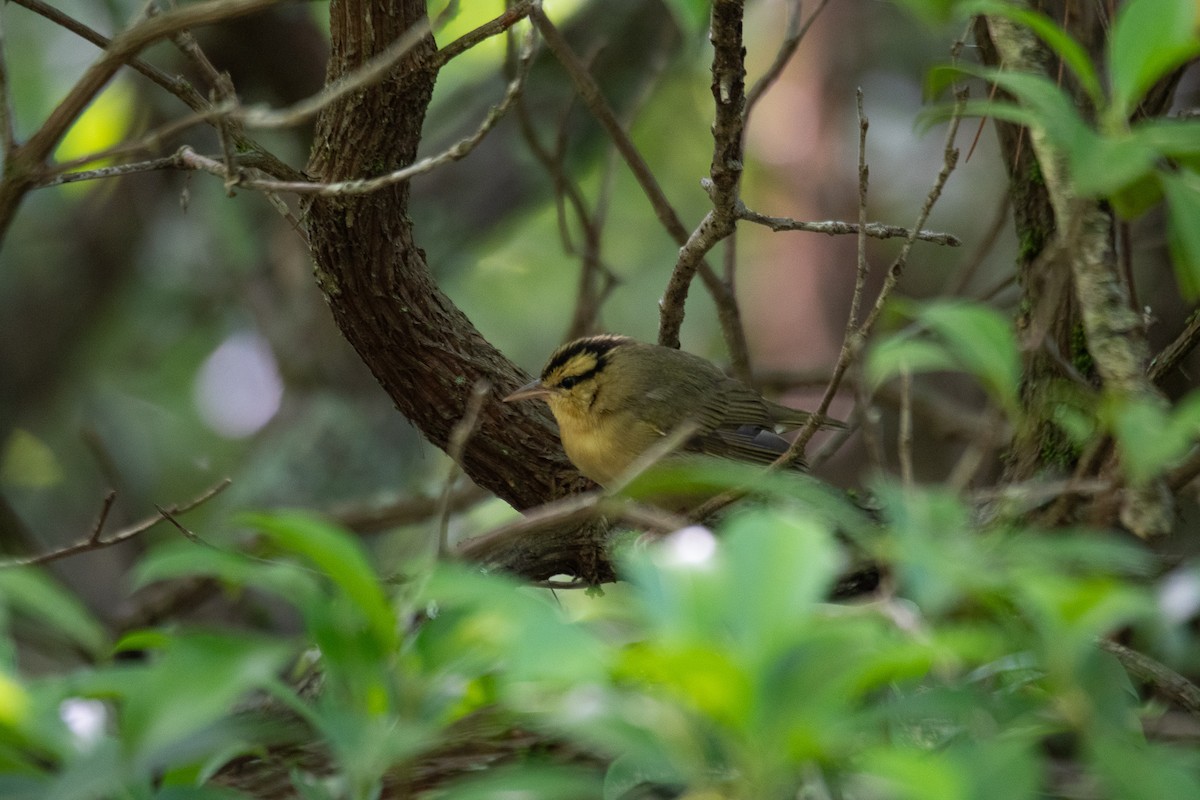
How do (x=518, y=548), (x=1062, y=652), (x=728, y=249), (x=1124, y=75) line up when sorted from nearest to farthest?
(x=1062, y=652)
(x=1124, y=75)
(x=518, y=548)
(x=728, y=249)

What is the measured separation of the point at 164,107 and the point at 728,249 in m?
4.71

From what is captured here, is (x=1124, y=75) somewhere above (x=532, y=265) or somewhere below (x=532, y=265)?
below

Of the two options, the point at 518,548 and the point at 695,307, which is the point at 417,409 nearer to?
the point at 518,548

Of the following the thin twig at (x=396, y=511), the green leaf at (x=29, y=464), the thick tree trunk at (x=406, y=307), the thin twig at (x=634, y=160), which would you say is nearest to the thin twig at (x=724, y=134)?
the thin twig at (x=634, y=160)

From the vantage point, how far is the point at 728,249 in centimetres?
496

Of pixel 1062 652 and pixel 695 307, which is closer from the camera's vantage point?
pixel 1062 652

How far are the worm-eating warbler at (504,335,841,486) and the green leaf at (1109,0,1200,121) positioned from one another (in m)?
2.84

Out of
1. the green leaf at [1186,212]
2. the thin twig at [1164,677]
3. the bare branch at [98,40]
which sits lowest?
the thin twig at [1164,677]

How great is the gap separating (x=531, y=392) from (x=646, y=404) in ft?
2.75

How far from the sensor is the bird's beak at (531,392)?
13.7ft

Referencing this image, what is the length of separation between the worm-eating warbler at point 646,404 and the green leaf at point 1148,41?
9.31 ft

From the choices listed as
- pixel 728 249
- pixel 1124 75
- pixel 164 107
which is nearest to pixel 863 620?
pixel 1124 75

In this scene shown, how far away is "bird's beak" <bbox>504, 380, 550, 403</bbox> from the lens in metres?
4.16

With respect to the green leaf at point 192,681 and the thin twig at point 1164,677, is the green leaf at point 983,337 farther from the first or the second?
the thin twig at point 1164,677
